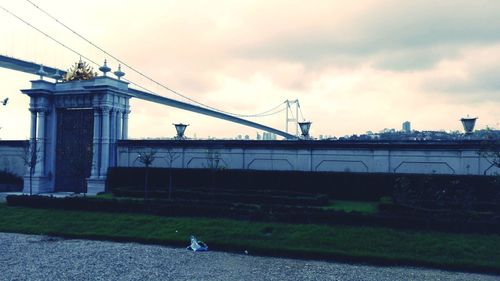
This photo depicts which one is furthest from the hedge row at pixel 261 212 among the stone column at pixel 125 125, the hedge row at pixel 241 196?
the stone column at pixel 125 125

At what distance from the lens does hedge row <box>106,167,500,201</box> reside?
23938 mm

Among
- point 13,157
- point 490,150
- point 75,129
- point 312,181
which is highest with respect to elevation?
point 75,129

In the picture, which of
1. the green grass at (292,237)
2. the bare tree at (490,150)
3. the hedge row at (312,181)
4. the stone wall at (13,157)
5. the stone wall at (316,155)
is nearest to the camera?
the green grass at (292,237)

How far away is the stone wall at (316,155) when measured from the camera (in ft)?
84.6

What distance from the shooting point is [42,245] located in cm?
1691

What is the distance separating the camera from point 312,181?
26984mm

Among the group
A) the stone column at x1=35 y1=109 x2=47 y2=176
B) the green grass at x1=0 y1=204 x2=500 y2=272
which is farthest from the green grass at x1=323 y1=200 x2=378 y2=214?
the stone column at x1=35 y1=109 x2=47 y2=176

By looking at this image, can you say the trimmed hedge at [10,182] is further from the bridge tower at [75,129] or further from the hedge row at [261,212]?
the hedge row at [261,212]

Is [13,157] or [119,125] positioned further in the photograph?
[13,157]

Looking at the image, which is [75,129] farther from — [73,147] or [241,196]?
[241,196]

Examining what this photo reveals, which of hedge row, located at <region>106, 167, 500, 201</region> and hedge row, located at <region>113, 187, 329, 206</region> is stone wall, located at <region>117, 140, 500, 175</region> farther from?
hedge row, located at <region>113, 187, 329, 206</region>

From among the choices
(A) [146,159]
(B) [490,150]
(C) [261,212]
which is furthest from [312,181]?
(A) [146,159]

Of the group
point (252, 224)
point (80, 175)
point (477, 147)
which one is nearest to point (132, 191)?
point (80, 175)

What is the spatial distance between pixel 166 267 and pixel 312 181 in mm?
14838
